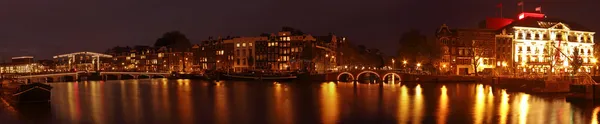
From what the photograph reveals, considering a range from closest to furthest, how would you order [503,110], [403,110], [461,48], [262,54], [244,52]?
[503,110] < [403,110] < [461,48] < [262,54] < [244,52]

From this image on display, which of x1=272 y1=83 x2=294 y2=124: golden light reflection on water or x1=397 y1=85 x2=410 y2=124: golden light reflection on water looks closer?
x1=272 y1=83 x2=294 y2=124: golden light reflection on water

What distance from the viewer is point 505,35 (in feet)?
252

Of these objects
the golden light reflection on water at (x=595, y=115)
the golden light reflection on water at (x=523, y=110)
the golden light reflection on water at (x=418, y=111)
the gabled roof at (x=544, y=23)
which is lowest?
the golden light reflection on water at (x=595, y=115)

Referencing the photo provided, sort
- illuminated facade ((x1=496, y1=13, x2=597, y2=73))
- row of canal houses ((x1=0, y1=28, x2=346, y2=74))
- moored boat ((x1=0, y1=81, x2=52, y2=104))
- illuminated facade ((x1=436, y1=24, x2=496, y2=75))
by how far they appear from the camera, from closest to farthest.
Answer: moored boat ((x1=0, y1=81, x2=52, y2=104)), illuminated facade ((x1=496, y1=13, x2=597, y2=73)), illuminated facade ((x1=436, y1=24, x2=496, y2=75)), row of canal houses ((x1=0, y1=28, x2=346, y2=74))

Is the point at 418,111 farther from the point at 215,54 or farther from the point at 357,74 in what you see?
the point at 215,54

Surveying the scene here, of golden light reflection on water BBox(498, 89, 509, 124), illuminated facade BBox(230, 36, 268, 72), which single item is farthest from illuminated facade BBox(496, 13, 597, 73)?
illuminated facade BBox(230, 36, 268, 72)

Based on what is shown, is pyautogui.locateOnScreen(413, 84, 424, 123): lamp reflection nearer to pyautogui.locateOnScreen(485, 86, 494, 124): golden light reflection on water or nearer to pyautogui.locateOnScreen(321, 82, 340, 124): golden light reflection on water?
pyautogui.locateOnScreen(485, 86, 494, 124): golden light reflection on water

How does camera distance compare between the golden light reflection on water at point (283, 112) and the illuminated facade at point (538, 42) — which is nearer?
the golden light reflection on water at point (283, 112)

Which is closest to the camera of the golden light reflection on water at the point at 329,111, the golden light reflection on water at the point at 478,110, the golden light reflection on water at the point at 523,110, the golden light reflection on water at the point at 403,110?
the golden light reflection on water at the point at 478,110

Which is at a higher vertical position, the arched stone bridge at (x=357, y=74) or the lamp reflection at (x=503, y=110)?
the arched stone bridge at (x=357, y=74)

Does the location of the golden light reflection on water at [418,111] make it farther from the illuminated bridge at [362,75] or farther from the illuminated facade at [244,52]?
the illuminated facade at [244,52]

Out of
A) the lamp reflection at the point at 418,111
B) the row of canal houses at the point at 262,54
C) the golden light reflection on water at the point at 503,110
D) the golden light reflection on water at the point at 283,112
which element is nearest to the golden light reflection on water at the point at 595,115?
the golden light reflection on water at the point at 503,110

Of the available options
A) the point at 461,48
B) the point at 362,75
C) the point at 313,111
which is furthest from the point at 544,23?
the point at 313,111

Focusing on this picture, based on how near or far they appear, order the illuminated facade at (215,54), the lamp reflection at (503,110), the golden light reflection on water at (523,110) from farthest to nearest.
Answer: the illuminated facade at (215,54) → the golden light reflection on water at (523,110) → the lamp reflection at (503,110)
